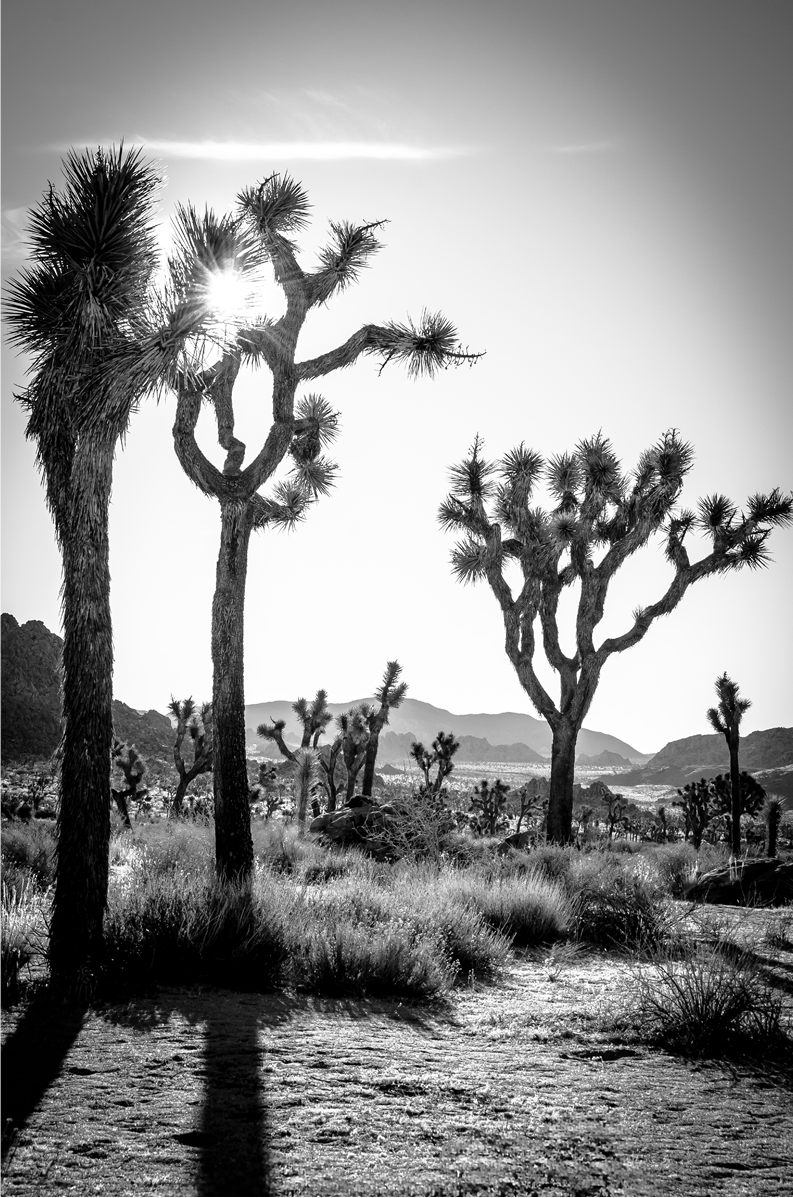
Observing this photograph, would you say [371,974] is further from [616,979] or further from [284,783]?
[284,783]

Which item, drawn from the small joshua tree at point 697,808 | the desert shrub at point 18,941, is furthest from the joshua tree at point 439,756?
the desert shrub at point 18,941

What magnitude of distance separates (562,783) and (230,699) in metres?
8.99

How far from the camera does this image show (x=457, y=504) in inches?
625

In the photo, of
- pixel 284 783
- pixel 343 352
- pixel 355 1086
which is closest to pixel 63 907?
pixel 355 1086

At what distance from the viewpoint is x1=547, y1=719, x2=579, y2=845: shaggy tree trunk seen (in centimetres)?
1504

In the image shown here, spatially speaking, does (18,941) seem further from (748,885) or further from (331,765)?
(331,765)

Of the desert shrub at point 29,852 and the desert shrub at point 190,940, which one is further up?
the desert shrub at point 190,940

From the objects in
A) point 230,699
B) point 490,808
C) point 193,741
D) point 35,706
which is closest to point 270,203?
point 230,699

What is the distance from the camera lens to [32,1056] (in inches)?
148

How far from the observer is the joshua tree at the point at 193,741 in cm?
2658

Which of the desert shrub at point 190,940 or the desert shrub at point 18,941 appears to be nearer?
the desert shrub at point 18,941

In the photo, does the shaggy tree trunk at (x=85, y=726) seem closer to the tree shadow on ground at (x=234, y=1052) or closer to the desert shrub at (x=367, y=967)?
the tree shadow on ground at (x=234, y=1052)

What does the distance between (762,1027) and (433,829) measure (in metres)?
10.2

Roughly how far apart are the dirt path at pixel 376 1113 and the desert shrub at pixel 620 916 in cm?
344
